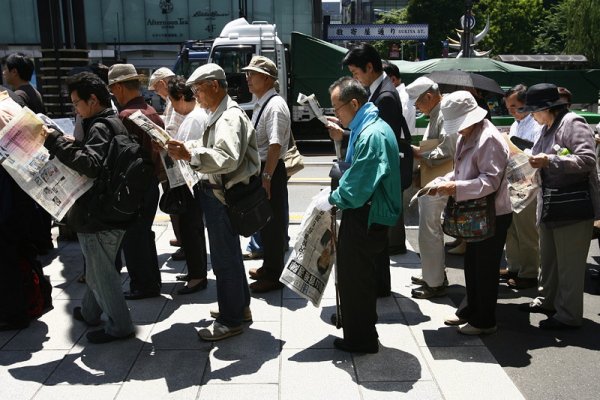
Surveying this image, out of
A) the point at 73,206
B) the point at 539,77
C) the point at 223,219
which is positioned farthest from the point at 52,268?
the point at 539,77

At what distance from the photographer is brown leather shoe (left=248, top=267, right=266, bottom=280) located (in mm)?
5062

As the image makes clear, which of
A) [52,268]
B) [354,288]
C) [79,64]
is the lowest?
[52,268]

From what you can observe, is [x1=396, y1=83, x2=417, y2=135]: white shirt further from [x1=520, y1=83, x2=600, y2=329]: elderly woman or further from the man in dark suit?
[x1=520, y1=83, x2=600, y2=329]: elderly woman

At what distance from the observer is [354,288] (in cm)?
365

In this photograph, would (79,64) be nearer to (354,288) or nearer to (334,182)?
(334,182)

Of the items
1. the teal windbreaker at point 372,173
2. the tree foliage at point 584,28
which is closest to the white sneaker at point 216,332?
the teal windbreaker at point 372,173

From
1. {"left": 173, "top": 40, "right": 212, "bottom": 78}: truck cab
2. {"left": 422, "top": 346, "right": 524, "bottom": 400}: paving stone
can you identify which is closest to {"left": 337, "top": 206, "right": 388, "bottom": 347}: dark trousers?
{"left": 422, "top": 346, "right": 524, "bottom": 400}: paving stone

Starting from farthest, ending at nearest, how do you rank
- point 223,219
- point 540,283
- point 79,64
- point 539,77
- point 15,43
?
1. point 15,43
2. point 539,77
3. point 79,64
4. point 540,283
5. point 223,219

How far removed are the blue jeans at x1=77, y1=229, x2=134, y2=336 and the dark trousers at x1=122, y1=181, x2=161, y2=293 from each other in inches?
29.8

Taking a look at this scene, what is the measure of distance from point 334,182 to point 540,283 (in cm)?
189

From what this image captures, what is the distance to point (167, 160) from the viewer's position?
4.08m

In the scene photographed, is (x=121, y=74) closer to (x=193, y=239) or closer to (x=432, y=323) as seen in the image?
(x=193, y=239)

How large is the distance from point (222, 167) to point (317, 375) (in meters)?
1.41

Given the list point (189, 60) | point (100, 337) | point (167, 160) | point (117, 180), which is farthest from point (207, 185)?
point (189, 60)
